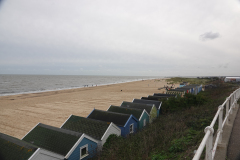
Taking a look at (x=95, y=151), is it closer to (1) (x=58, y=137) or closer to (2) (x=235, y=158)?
(1) (x=58, y=137)

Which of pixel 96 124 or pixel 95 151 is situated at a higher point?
pixel 96 124

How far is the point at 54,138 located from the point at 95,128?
2911 mm

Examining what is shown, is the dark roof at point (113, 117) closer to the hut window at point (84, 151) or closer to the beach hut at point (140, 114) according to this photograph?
the beach hut at point (140, 114)

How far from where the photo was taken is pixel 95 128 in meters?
10.8

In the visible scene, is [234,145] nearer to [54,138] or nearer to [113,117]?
[54,138]

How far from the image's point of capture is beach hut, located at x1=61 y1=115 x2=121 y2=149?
10.2 metres

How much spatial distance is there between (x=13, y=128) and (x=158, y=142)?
15.8 meters

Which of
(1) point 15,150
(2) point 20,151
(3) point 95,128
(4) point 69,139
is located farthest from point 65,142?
(3) point 95,128

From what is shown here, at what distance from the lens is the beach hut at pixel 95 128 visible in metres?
10.2

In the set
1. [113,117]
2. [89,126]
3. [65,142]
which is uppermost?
[113,117]

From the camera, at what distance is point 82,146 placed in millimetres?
8727

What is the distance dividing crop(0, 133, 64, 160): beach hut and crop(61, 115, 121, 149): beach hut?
3.16 m

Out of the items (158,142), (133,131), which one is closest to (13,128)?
(133,131)

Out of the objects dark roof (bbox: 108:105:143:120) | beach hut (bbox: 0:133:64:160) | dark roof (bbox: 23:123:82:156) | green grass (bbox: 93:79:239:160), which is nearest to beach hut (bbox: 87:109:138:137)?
dark roof (bbox: 108:105:143:120)
